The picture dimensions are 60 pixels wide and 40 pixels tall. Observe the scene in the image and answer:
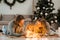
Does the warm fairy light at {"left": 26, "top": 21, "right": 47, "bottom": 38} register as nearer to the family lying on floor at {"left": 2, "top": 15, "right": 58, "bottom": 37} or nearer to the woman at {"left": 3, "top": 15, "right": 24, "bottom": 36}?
the family lying on floor at {"left": 2, "top": 15, "right": 58, "bottom": 37}

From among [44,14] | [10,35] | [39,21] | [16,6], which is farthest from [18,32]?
[16,6]

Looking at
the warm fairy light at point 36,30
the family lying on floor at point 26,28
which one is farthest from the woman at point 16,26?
the warm fairy light at point 36,30

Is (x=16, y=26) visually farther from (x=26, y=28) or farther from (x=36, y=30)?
(x=36, y=30)

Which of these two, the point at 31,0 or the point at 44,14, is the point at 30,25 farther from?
the point at 31,0

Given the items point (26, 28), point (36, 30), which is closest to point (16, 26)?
point (26, 28)

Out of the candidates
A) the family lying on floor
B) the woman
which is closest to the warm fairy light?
the family lying on floor

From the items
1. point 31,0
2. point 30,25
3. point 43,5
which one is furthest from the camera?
point 31,0

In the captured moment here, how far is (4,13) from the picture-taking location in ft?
20.2

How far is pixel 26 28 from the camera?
2553mm

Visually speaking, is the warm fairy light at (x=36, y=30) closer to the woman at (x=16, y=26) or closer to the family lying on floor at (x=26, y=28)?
the family lying on floor at (x=26, y=28)

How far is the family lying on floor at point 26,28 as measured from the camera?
252 centimetres

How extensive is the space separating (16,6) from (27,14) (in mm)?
490

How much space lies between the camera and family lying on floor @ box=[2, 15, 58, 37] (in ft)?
8.27

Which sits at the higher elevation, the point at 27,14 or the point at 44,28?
the point at 44,28
